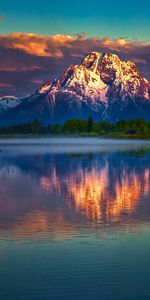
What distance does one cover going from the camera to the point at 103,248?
2306 centimetres

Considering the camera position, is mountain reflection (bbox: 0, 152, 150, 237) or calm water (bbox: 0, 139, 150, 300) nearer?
calm water (bbox: 0, 139, 150, 300)

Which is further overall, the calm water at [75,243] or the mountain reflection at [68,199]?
the mountain reflection at [68,199]

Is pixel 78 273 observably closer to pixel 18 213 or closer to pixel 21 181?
pixel 18 213

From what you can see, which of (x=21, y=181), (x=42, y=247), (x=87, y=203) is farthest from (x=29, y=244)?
(x=21, y=181)

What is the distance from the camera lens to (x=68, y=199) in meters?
40.1

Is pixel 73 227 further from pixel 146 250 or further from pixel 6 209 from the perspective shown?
pixel 6 209

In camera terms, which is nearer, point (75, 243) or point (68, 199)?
point (75, 243)

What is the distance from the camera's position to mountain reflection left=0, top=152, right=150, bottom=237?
97.1 ft

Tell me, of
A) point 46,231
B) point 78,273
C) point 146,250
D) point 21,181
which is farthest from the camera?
point 21,181

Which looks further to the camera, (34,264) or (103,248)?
(103,248)

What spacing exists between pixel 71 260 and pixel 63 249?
5.41 feet

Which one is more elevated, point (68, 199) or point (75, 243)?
point (75, 243)

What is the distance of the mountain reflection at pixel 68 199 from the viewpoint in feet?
97.1

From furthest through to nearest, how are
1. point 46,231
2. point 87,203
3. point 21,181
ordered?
point 21,181, point 87,203, point 46,231
